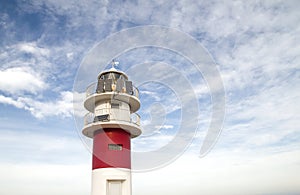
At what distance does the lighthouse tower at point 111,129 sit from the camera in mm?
13375

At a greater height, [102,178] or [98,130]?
[98,130]

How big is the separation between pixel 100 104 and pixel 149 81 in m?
3.65

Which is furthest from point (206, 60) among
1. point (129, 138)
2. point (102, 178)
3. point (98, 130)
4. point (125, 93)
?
point (102, 178)

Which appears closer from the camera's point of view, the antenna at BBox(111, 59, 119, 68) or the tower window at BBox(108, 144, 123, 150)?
the tower window at BBox(108, 144, 123, 150)

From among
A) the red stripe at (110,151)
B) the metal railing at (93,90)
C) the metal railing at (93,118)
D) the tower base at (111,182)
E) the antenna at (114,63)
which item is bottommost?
the tower base at (111,182)

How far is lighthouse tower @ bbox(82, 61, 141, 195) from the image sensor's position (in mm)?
13375

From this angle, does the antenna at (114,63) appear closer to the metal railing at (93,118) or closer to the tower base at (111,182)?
the metal railing at (93,118)

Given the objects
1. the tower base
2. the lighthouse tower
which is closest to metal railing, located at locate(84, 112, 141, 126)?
the lighthouse tower

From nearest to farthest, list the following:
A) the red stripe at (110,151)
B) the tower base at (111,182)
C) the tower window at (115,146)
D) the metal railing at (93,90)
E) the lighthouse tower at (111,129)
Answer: the tower base at (111,182), the lighthouse tower at (111,129), the red stripe at (110,151), the tower window at (115,146), the metal railing at (93,90)

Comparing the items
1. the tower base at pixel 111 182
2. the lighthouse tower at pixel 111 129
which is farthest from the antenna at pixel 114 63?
the tower base at pixel 111 182

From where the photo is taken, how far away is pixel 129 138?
15.1 metres

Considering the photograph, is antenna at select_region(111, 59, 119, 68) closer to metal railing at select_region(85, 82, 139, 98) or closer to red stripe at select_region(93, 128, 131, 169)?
metal railing at select_region(85, 82, 139, 98)

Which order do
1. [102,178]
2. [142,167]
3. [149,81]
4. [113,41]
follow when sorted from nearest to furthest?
[102,178]
[113,41]
[142,167]
[149,81]

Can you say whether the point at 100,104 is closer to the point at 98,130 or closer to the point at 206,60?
the point at 98,130
